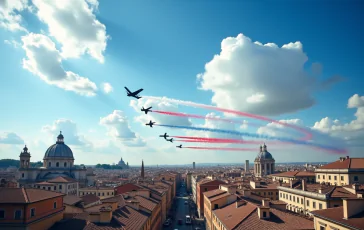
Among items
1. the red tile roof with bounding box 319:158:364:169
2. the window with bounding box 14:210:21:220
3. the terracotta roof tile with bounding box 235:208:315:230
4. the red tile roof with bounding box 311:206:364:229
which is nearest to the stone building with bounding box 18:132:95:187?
the window with bounding box 14:210:21:220

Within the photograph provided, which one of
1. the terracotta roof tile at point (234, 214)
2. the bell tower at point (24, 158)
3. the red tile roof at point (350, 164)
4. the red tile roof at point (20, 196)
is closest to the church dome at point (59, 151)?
the bell tower at point (24, 158)

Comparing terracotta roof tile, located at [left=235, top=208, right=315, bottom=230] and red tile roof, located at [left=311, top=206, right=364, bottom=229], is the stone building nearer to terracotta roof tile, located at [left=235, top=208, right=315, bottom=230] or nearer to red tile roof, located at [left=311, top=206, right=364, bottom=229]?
terracotta roof tile, located at [left=235, top=208, right=315, bottom=230]

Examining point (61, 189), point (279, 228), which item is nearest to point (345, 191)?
point (279, 228)

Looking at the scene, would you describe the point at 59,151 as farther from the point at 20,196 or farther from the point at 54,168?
the point at 20,196

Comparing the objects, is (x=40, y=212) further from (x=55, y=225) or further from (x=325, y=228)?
(x=325, y=228)

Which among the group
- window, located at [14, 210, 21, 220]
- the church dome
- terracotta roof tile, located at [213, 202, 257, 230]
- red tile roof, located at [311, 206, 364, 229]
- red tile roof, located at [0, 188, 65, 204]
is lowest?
terracotta roof tile, located at [213, 202, 257, 230]

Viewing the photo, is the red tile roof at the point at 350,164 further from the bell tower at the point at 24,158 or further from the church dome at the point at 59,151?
the bell tower at the point at 24,158

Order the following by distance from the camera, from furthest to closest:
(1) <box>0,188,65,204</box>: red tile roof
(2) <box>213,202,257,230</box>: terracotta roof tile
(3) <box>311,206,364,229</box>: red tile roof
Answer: (2) <box>213,202,257,230</box>: terracotta roof tile
(1) <box>0,188,65,204</box>: red tile roof
(3) <box>311,206,364,229</box>: red tile roof
